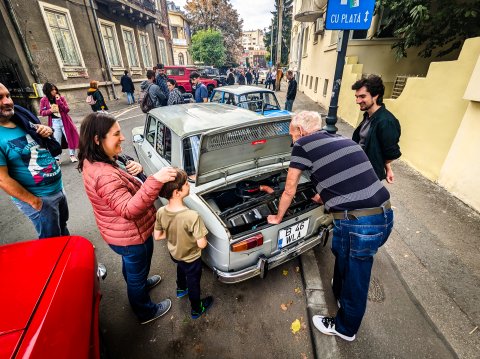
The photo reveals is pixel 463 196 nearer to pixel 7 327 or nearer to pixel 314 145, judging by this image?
pixel 314 145

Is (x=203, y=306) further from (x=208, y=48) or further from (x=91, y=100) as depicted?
(x=208, y=48)

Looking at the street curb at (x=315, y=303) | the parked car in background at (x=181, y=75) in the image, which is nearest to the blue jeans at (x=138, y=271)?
the street curb at (x=315, y=303)

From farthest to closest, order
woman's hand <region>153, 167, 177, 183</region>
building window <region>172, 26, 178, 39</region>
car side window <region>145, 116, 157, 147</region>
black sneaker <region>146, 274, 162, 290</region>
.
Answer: building window <region>172, 26, 178, 39</region>, car side window <region>145, 116, 157, 147</region>, black sneaker <region>146, 274, 162, 290</region>, woman's hand <region>153, 167, 177, 183</region>

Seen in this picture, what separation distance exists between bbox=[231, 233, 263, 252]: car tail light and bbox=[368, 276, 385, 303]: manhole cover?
150 centimetres

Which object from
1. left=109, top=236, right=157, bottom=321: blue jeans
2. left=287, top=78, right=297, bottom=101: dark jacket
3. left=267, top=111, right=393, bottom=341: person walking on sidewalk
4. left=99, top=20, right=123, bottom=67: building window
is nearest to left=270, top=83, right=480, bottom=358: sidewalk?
left=267, top=111, right=393, bottom=341: person walking on sidewalk

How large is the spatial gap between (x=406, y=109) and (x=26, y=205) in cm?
715

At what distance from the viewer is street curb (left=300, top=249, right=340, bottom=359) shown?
2.06 meters

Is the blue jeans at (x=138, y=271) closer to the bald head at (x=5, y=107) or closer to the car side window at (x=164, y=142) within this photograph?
the car side window at (x=164, y=142)

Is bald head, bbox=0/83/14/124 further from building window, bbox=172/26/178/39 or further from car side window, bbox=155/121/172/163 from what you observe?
building window, bbox=172/26/178/39

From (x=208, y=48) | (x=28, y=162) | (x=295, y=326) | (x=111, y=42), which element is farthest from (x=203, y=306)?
(x=208, y=48)

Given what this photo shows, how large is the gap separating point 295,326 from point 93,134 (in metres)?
2.48

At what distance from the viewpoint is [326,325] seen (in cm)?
222

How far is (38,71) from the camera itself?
1062 cm

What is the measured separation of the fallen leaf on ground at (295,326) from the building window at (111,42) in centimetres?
1828
